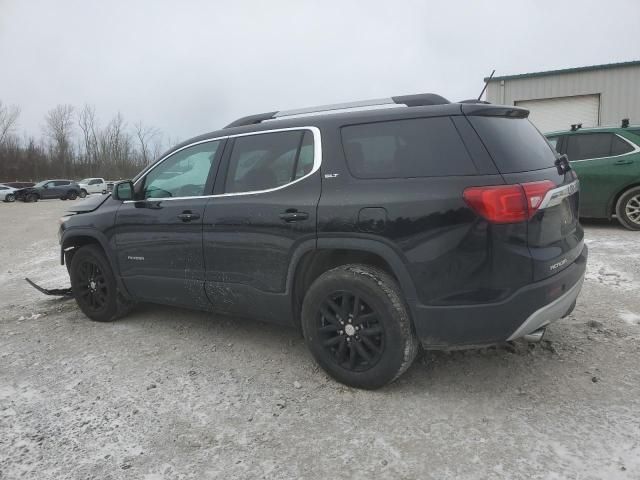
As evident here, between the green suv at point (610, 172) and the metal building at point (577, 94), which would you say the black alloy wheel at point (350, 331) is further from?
the metal building at point (577, 94)

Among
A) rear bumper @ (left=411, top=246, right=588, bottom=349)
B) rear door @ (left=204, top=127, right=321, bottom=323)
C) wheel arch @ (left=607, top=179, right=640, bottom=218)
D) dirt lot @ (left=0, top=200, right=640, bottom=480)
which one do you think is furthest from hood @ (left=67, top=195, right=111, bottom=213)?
wheel arch @ (left=607, top=179, right=640, bottom=218)

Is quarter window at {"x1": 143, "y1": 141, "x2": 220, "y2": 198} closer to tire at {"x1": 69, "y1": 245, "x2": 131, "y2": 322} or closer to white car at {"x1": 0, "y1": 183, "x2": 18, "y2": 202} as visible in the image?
tire at {"x1": 69, "y1": 245, "x2": 131, "y2": 322}

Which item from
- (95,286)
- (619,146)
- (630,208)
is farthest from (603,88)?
(95,286)

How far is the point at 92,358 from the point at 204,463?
1900 millimetres

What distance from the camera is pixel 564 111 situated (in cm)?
1752

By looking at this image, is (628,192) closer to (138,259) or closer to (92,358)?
(138,259)

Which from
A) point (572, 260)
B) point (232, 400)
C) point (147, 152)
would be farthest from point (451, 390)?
point (147, 152)

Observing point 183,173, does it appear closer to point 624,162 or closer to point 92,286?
point 92,286

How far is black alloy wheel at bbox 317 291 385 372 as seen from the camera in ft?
9.97

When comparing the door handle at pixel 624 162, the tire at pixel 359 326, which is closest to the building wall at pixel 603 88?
the door handle at pixel 624 162

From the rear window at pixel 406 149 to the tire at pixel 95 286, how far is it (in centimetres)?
285

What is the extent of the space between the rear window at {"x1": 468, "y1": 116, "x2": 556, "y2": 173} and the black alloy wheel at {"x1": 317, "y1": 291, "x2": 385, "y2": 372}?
1.17 meters

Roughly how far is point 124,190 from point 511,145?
327cm

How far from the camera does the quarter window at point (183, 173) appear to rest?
157 inches
